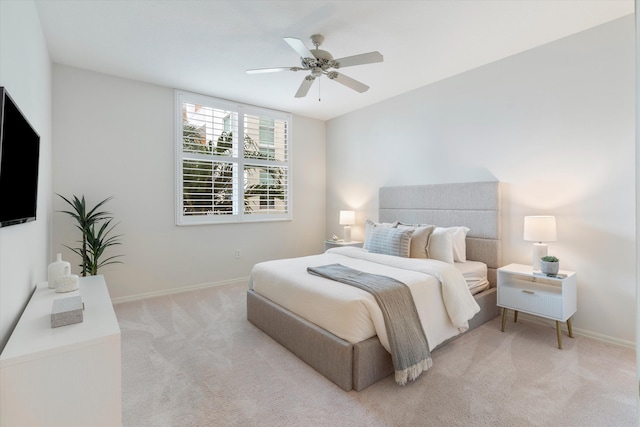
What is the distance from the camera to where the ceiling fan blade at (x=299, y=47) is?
2.30 metres

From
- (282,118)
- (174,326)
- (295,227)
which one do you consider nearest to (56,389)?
(174,326)

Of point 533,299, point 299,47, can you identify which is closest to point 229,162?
point 299,47

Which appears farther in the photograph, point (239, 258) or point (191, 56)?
point (239, 258)

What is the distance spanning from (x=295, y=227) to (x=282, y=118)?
1.91 meters

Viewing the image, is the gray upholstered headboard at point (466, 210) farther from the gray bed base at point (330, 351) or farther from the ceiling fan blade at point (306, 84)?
the ceiling fan blade at point (306, 84)

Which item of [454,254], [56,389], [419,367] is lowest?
[419,367]

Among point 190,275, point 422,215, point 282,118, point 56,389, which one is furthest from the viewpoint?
point 282,118

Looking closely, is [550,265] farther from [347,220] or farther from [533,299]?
[347,220]

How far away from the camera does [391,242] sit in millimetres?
3383

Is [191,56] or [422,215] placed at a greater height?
[191,56]

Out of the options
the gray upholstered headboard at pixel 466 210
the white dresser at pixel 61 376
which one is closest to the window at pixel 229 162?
the gray upholstered headboard at pixel 466 210

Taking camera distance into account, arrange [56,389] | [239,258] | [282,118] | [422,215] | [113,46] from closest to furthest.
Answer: [56,389], [113,46], [422,215], [239,258], [282,118]

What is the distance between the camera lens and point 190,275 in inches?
171

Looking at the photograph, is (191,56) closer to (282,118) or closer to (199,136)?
(199,136)
